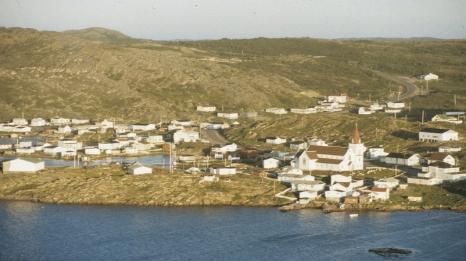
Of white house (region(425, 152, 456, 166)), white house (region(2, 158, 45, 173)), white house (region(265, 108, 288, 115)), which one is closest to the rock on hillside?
white house (region(265, 108, 288, 115))

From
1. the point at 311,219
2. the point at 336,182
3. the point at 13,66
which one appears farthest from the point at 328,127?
the point at 13,66

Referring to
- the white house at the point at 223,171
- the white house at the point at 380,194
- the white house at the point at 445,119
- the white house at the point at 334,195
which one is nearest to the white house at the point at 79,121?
the white house at the point at 223,171

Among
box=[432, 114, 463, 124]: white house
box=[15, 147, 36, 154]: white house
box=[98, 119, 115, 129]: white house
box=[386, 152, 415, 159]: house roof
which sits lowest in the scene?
box=[98, 119, 115, 129]: white house

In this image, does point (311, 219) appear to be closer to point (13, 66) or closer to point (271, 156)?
point (271, 156)

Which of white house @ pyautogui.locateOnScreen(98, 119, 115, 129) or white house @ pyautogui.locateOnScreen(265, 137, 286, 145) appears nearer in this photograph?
white house @ pyautogui.locateOnScreen(265, 137, 286, 145)

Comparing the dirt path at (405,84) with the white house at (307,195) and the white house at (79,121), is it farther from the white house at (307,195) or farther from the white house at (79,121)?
the white house at (307,195)

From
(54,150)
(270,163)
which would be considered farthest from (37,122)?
(270,163)

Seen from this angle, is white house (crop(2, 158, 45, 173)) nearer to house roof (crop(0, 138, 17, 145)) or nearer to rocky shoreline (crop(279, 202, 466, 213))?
house roof (crop(0, 138, 17, 145))
